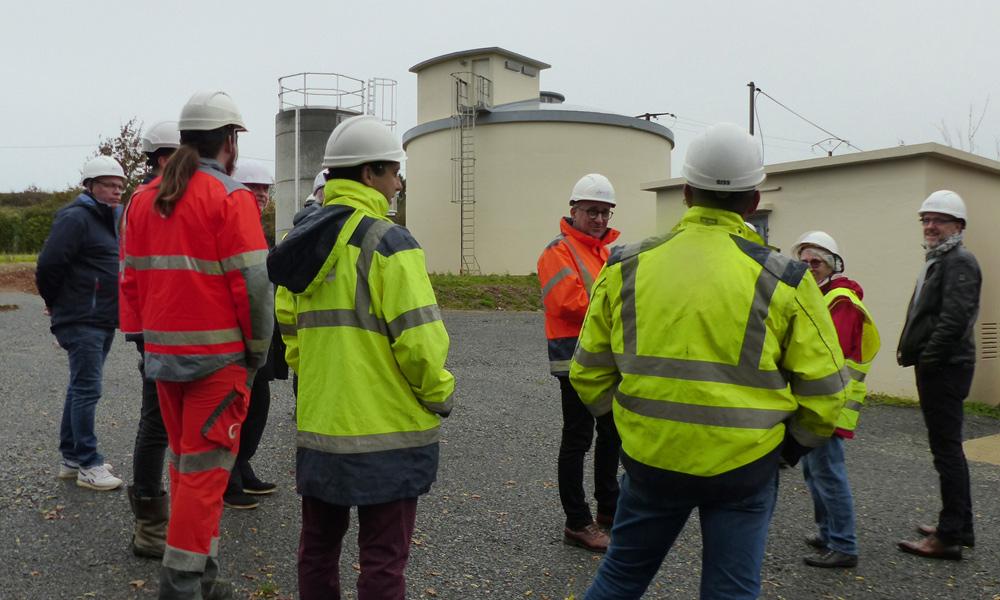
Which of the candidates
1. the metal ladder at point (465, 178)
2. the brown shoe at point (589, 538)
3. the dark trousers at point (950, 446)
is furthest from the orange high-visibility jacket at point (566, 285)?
the metal ladder at point (465, 178)

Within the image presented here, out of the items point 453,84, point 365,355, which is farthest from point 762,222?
point 453,84

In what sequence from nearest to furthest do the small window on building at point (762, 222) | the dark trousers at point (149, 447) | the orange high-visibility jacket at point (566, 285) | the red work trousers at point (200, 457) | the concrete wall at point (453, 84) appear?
the red work trousers at point (200, 457), the dark trousers at point (149, 447), the orange high-visibility jacket at point (566, 285), the small window on building at point (762, 222), the concrete wall at point (453, 84)

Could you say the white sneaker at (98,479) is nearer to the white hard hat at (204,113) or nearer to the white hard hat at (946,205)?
the white hard hat at (204,113)

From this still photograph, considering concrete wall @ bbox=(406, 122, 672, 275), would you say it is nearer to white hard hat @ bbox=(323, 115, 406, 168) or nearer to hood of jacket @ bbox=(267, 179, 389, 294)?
white hard hat @ bbox=(323, 115, 406, 168)

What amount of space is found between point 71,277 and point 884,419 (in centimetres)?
793

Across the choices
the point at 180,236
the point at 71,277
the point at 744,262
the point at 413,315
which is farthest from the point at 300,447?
the point at 71,277

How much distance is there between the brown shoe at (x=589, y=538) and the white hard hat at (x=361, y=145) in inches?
96.6

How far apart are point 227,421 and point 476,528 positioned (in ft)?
6.33

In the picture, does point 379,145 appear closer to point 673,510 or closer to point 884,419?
point 673,510

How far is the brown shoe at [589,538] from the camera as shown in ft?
13.9

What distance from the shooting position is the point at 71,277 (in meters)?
4.77

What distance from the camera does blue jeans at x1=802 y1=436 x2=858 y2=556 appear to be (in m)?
4.19

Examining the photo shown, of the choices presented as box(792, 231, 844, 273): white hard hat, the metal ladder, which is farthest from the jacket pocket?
the metal ladder

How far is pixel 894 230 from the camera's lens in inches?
386
